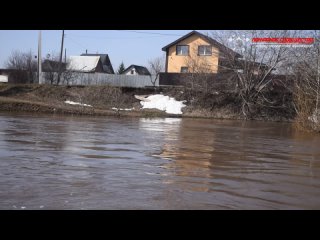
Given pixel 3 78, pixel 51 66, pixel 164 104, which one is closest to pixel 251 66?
pixel 164 104

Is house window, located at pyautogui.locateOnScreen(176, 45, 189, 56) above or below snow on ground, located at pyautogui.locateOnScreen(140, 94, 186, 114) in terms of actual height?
above

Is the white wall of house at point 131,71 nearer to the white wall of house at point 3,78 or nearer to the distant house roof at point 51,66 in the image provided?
the distant house roof at point 51,66

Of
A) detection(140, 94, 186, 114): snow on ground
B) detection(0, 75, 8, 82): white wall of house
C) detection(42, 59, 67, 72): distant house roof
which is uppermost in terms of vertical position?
detection(42, 59, 67, 72): distant house roof

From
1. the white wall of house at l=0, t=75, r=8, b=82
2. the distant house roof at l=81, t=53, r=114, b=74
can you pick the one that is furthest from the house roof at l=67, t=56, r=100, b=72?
the white wall of house at l=0, t=75, r=8, b=82

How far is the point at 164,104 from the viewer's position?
3759 centimetres

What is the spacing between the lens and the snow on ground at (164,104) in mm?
36841

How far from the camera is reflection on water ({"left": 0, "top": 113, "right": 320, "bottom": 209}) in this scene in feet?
21.8

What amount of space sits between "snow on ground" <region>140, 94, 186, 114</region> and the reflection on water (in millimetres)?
21512

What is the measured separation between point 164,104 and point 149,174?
28.8 m

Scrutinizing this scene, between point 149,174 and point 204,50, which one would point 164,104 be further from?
point 149,174

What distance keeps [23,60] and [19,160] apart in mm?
48112

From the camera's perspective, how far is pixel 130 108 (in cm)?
3662

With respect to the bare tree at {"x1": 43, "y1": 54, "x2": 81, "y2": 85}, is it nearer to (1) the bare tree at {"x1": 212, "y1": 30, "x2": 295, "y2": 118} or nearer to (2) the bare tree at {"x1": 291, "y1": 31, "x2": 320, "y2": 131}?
(1) the bare tree at {"x1": 212, "y1": 30, "x2": 295, "y2": 118}
